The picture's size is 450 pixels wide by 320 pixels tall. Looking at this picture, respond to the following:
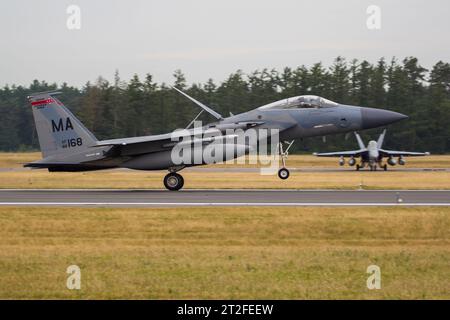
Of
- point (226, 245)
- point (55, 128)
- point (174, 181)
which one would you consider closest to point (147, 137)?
point (174, 181)

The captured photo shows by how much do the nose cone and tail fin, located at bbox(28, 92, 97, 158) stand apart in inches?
382

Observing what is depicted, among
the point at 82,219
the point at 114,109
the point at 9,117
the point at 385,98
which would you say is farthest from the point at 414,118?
the point at 82,219

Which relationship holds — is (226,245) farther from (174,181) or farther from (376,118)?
A: (376,118)

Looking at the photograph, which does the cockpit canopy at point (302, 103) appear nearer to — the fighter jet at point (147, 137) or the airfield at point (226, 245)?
the fighter jet at point (147, 137)

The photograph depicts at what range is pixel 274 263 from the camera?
1113cm

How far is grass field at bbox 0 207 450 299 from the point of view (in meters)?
9.51

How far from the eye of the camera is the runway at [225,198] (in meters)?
19.6

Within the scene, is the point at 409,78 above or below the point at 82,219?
above

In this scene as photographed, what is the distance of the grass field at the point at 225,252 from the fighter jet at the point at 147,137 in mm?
6043

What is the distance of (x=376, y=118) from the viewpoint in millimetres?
24703

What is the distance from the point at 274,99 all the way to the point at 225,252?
70.5 m

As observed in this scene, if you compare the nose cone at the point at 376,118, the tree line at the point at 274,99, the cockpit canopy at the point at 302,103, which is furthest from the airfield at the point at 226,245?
the tree line at the point at 274,99
